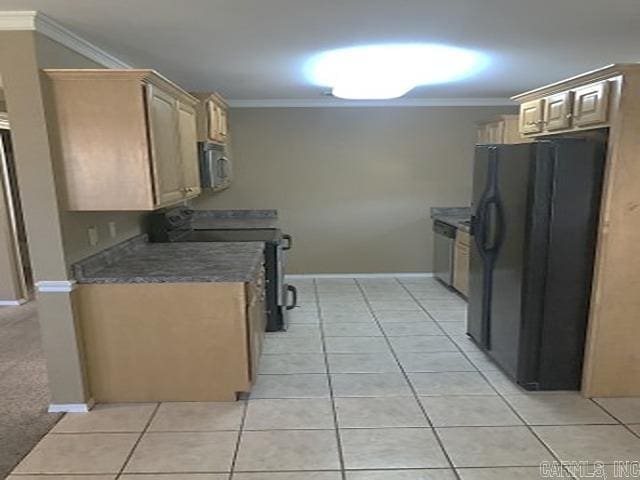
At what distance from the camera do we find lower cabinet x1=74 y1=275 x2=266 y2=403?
2.62 meters

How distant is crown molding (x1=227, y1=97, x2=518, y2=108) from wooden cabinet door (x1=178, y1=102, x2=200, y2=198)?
169 centimetres

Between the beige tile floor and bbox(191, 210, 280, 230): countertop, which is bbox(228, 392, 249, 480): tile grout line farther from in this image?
bbox(191, 210, 280, 230): countertop

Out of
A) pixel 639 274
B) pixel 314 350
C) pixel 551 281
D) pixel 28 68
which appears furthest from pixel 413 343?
pixel 28 68

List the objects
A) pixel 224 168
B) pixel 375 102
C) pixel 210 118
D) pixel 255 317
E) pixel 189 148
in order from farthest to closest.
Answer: pixel 375 102
pixel 224 168
pixel 210 118
pixel 189 148
pixel 255 317

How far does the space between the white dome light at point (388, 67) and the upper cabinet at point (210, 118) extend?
0.94 meters

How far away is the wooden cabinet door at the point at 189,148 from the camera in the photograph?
3264 millimetres

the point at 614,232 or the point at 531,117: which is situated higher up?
the point at 531,117

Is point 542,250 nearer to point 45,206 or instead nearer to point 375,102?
point 45,206

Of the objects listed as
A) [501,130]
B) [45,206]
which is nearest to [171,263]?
[45,206]

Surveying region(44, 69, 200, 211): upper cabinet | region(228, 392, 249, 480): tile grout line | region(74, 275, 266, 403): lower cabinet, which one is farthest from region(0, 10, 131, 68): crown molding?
region(228, 392, 249, 480): tile grout line

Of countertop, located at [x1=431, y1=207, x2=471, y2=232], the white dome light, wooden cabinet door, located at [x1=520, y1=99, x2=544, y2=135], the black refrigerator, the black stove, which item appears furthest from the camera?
countertop, located at [x1=431, y1=207, x2=471, y2=232]

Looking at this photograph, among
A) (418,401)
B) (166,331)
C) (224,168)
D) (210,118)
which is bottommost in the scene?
(418,401)

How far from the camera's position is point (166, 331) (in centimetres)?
267

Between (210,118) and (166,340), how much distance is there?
2155 millimetres
